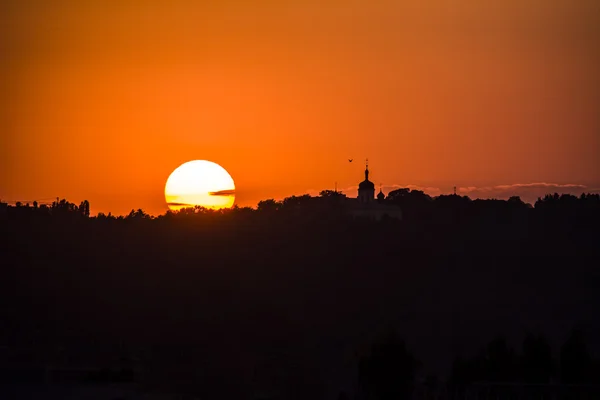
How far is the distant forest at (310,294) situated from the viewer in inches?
3088

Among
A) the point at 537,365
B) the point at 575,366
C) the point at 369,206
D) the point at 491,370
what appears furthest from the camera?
the point at 369,206

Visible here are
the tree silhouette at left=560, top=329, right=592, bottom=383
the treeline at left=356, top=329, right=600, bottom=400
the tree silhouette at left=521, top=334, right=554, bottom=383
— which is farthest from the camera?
the tree silhouette at left=521, top=334, right=554, bottom=383

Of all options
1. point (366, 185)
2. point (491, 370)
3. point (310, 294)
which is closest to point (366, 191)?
point (366, 185)

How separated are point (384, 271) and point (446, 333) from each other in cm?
2182

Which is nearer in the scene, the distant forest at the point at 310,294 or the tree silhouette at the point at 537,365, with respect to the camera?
the tree silhouette at the point at 537,365

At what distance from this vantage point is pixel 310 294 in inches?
4496

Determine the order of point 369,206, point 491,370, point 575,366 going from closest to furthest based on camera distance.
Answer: point 575,366, point 491,370, point 369,206

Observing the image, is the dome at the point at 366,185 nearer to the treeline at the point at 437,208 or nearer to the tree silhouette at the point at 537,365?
the treeline at the point at 437,208

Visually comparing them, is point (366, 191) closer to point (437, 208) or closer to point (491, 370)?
point (437, 208)

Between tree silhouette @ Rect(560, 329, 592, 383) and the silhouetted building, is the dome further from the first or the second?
tree silhouette @ Rect(560, 329, 592, 383)

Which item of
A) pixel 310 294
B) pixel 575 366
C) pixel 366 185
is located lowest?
pixel 575 366

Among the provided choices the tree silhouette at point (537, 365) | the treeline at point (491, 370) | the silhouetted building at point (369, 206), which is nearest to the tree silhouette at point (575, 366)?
the treeline at point (491, 370)

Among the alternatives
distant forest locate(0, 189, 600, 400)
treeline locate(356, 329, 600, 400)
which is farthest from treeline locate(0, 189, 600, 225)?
treeline locate(356, 329, 600, 400)

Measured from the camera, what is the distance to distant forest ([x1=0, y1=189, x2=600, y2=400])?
3088 inches
